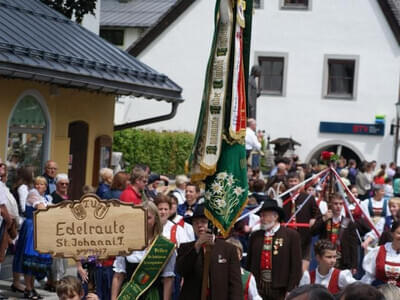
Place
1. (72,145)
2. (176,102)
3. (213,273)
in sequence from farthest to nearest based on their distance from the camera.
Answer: (176,102) → (72,145) → (213,273)

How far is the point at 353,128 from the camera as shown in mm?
40344

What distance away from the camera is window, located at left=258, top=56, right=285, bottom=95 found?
1617 inches

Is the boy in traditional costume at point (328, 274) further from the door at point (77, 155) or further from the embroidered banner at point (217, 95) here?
the door at point (77, 155)

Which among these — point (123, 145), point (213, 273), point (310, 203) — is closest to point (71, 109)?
point (310, 203)

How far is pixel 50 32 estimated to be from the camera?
1662 cm

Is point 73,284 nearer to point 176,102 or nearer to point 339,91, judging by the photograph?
point 176,102

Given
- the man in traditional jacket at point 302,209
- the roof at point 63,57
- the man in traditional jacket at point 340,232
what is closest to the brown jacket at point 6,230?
the roof at point 63,57

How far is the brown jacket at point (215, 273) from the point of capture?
8562 millimetres

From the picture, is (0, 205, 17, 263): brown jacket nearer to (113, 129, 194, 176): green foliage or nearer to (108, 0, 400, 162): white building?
(113, 129, 194, 176): green foliage

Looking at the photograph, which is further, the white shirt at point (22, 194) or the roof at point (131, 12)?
the roof at point (131, 12)

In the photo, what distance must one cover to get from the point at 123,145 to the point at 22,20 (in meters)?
22.1

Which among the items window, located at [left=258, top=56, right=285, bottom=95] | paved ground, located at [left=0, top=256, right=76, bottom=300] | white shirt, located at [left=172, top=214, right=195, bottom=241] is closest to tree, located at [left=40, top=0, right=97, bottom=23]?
paved ground, located at [left=0, top=256, right=76, bottom=300]

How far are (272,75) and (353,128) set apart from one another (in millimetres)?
3885

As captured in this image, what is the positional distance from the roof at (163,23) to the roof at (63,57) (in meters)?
23.2
